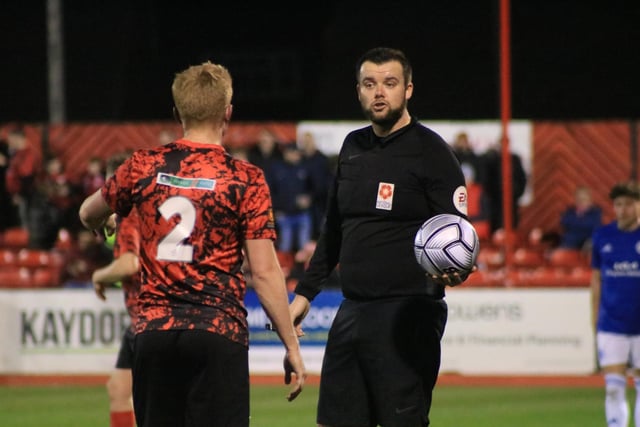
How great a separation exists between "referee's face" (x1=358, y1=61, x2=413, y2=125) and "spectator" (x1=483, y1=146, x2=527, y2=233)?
12697 mm

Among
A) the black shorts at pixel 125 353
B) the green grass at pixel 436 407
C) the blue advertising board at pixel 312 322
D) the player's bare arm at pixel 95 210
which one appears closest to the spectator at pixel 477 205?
the blue advertising board at pixel 312 322

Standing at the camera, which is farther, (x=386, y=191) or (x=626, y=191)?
(x=626, y=191)

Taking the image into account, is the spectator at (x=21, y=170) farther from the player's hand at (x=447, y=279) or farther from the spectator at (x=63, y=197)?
the player's hand at (x=447, y=279)

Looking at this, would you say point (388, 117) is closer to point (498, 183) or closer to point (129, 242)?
point (129, 242)

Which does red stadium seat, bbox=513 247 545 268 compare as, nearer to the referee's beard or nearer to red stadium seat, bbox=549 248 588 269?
red stadium seat, bbox=549 248 588 269

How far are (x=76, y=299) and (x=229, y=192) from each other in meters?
10.5

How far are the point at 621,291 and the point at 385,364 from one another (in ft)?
15.4

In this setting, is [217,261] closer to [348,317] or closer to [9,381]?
[348,317]

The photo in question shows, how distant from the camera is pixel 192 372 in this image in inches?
179

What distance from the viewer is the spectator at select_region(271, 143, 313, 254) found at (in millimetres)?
17172

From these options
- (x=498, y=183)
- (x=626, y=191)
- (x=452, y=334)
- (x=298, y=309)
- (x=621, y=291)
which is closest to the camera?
(x=298, y=309)

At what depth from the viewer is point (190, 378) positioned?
4543mm

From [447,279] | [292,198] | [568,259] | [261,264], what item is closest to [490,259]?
[568,259]

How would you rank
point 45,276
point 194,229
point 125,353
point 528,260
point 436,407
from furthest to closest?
point 528,260 < point 45,276 < point 436,407 < point 125,353 < point 194,229
